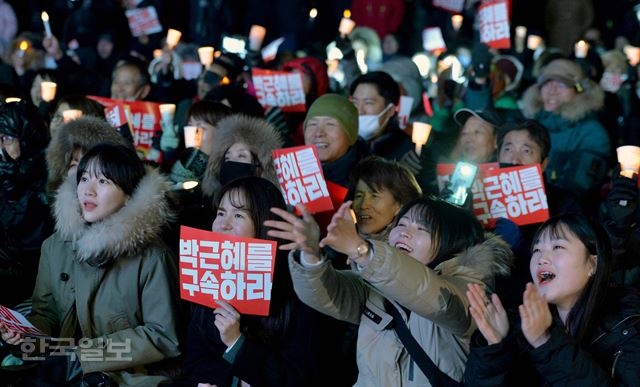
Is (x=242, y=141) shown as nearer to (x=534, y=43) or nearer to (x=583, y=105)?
(x=583, y=105)

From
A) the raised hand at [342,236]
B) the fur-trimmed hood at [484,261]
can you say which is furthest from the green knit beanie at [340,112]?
the raised hand at [342,236]

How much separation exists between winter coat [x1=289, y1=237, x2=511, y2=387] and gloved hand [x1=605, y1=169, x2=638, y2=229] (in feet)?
3.69

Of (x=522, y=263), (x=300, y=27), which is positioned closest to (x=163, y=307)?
(x=522, y=263)

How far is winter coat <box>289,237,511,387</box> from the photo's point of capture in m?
3.47

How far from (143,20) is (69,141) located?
5630 mm

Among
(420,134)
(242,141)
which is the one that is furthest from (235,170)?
(420,134)

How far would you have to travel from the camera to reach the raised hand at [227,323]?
3973 millimetres

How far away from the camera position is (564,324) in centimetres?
381

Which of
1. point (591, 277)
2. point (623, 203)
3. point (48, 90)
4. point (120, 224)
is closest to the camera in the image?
point (591, 277)

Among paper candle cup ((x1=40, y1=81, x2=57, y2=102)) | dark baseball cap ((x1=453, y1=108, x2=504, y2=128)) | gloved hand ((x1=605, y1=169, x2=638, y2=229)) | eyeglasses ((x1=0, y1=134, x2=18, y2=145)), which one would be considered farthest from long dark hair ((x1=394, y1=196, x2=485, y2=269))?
paper candle cup ((x1=40, y1=81, x2=57, y2=102))

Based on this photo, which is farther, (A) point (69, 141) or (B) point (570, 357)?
(A) point (69, 141)

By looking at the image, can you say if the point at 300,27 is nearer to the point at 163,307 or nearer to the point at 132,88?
the point at 132,88

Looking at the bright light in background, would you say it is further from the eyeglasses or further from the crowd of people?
the eyeglasses

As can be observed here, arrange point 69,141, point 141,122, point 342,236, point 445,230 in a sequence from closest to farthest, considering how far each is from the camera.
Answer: point 342,236, point 445,230, point 69,141, point 141,122
